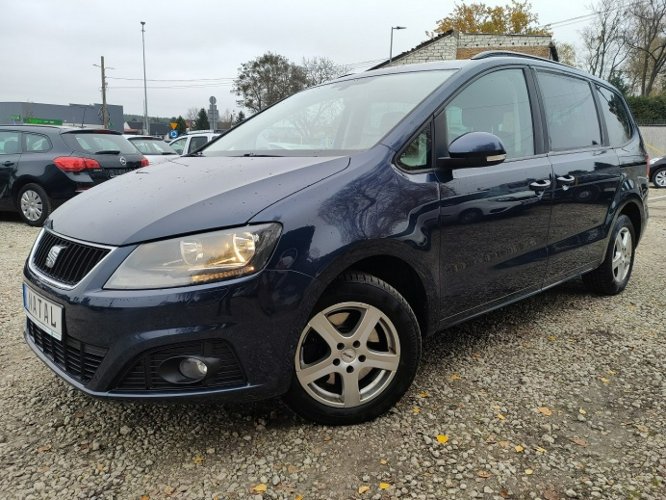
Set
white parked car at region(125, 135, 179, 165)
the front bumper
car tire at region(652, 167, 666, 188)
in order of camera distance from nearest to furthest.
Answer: the front bumper → white parked car at region(125, 135, 179, 165) → car tire at region(652, 167, 666, 188)

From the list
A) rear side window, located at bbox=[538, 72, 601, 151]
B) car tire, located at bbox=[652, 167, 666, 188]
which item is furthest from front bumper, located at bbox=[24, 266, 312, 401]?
car tire, located at bbox=[652, 167, 666, 188]

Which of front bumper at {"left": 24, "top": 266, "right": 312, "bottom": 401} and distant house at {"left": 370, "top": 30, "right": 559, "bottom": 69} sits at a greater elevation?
distant house at {"left": 370, "top": 30, "right": 559, "bottom": 69}

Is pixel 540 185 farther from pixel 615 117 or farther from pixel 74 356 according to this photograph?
pixel 74 356

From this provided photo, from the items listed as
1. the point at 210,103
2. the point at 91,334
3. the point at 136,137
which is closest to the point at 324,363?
the point at 91,334

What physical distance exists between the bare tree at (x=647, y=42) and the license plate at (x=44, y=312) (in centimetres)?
4900

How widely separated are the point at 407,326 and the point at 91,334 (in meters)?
1.27

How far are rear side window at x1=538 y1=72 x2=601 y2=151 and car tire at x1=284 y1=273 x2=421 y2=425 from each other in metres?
1.75

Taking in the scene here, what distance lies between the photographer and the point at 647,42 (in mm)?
42375

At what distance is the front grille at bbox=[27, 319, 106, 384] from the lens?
6.48 feet

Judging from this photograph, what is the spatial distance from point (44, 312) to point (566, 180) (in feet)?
9.60

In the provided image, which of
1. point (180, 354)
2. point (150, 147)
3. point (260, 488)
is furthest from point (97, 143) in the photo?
point (260, 488)

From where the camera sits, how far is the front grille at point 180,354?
1906 mm

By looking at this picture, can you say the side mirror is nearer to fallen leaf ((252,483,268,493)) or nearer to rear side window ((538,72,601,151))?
rear side window ((538,72,601,151))

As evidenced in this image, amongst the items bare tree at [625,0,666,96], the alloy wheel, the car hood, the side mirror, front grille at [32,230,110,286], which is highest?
bare tree at [625,0,666,96]
